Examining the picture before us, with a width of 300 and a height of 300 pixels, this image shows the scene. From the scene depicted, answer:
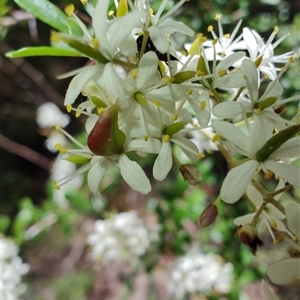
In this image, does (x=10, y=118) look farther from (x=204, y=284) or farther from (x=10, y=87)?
(x=204, y=284)

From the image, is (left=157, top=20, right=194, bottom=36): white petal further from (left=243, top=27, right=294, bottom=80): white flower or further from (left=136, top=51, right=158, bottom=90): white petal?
(left=243, top=27, right=294, bottom=80): white flower

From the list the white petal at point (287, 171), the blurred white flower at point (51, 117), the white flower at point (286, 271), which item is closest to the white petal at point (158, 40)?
the white petal at point (287, 171)

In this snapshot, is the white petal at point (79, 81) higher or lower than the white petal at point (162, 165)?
higher

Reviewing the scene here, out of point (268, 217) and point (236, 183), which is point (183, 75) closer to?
point (236, 183)

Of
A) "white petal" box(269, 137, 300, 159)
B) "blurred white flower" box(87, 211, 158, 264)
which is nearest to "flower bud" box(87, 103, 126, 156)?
"white petal" box(269, 137, 300, 159)

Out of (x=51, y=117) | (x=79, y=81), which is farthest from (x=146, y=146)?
(x=51, y=117)

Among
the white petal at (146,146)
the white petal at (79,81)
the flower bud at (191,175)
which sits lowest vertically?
the flower bud at (191,175)

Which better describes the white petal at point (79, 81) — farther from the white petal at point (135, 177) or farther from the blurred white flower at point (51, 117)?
the blurred white flower at point (51, 117)
